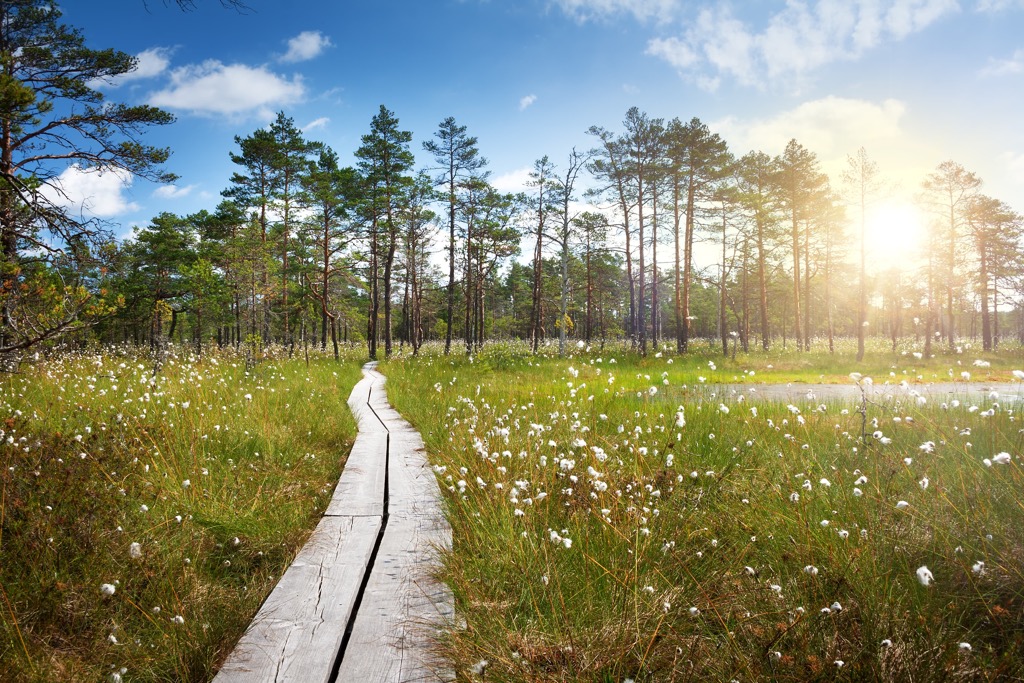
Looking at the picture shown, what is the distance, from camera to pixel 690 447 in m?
4.74

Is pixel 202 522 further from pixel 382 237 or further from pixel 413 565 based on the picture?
pixel 382 237

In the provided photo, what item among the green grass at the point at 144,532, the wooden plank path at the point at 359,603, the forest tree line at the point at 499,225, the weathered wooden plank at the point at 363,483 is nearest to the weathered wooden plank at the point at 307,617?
the wooden plank path at the point at 359,603

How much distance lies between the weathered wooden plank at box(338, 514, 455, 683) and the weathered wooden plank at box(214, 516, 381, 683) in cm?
9

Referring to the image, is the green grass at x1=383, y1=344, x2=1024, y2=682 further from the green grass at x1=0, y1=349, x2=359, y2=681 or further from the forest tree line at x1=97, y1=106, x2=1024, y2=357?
the forest tree line at x1=97, y1=106, x2=1024, y2=357

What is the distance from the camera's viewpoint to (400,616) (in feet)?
6.82

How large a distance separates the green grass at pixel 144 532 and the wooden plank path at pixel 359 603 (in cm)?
23

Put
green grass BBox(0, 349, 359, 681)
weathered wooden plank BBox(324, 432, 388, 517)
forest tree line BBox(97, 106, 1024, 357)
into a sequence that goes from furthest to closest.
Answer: forest tree line BBox(97, 106, 1024, 357)
weathered wooden plank BBox(324, 432, 388, 517)
green grass BBox(0, 349, 359, 681)

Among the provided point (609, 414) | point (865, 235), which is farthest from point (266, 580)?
point (865, 235)

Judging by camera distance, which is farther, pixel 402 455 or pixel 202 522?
pixel 402 455

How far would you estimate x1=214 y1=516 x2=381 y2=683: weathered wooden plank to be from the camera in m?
1.76

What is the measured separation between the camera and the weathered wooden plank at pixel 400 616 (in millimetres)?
1739

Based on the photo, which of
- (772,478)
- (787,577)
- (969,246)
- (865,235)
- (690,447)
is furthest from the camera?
Result: (969,246)

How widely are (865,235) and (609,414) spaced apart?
815 inches

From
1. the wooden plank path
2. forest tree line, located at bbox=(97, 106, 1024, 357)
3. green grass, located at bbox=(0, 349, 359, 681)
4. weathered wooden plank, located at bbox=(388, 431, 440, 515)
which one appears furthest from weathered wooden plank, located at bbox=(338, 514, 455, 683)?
forest tree line, located at bbox=(97, 106, 1024, 357)
